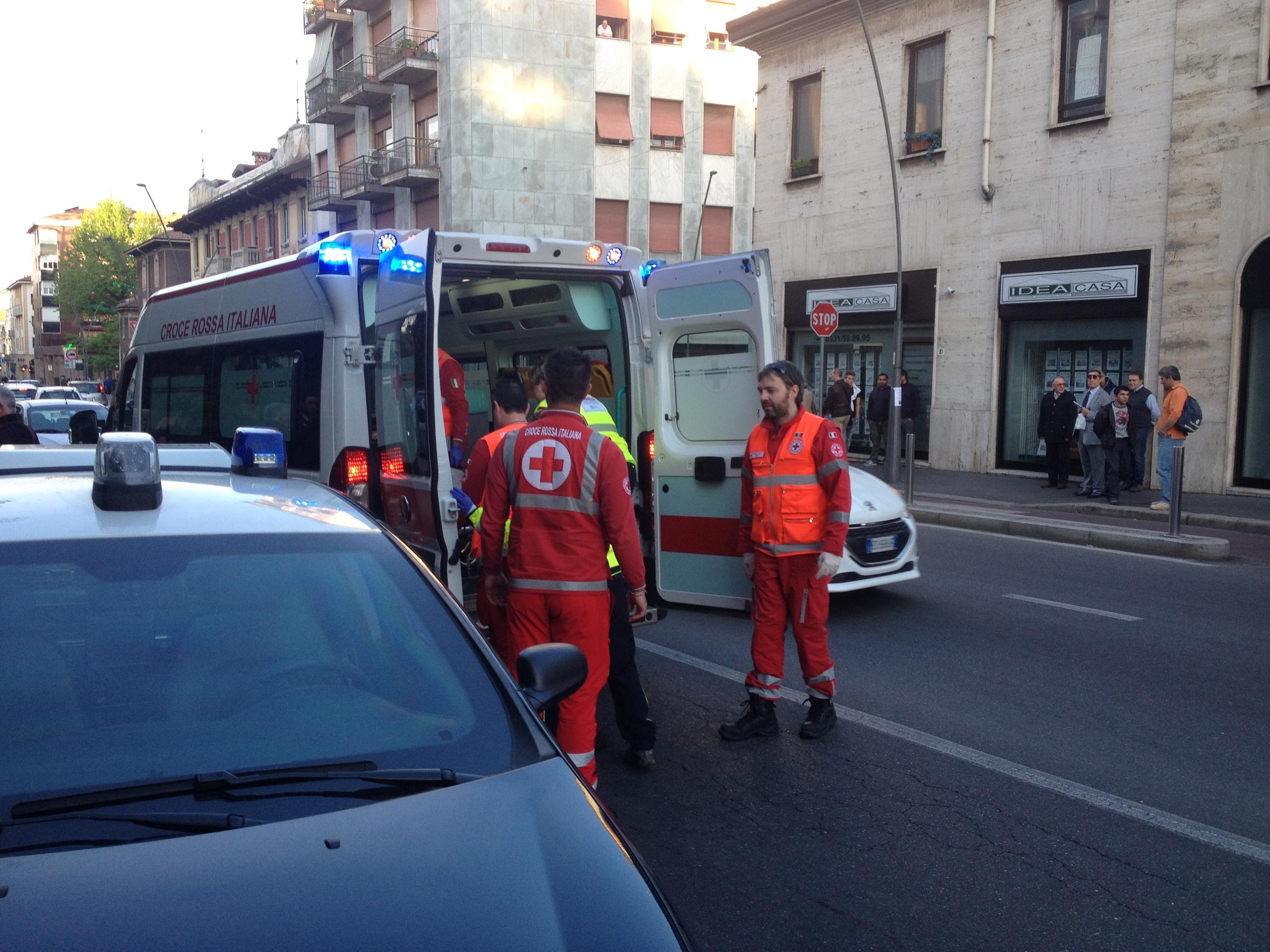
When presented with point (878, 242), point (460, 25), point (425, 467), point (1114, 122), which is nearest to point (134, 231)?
point (460, 25)

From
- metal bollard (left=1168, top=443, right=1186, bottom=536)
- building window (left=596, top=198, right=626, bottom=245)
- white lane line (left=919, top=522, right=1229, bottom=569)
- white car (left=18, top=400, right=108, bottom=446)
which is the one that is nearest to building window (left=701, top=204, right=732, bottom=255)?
building window (left=596, top=198, right=626, bottom=245)

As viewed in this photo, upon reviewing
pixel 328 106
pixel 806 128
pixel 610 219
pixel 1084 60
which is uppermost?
pixel 328 106

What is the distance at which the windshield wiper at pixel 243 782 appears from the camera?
2.10 meters

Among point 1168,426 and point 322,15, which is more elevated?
point 322,15

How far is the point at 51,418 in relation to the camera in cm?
1792

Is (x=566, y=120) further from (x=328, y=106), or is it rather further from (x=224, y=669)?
(x=224, y=669)

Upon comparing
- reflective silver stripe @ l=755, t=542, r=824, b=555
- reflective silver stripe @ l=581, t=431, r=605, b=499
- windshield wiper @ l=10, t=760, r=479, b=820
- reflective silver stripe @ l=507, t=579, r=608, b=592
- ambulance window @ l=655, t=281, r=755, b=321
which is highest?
ambulance window @ l=655, t=281, r=755, b=321

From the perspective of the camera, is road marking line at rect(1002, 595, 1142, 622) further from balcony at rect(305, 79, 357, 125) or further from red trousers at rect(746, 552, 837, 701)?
balcony at rect(305, 79, 357, 125)

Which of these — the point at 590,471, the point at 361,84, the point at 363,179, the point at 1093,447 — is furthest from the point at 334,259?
the point at 361,84

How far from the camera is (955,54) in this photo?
67.4 feet

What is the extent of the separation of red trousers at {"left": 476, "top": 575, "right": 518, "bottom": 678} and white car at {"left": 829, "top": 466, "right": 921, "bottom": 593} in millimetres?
3547

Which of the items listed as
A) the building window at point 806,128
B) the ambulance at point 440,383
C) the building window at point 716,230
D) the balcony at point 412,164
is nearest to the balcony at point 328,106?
the balcony at point 412,164

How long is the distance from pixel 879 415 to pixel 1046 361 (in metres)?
3.21

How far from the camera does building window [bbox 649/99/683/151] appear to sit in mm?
34719
